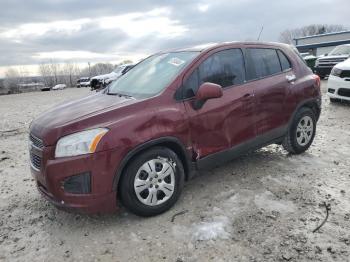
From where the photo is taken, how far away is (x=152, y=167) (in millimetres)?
3623

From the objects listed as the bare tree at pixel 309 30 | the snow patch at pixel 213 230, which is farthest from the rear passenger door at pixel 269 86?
the bare tree at pixel 309 30

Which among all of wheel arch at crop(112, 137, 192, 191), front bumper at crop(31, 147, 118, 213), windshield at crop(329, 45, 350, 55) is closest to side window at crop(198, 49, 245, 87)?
wheel arch at crop(112, 137, 192, 191)

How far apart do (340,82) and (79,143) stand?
27.1 ft

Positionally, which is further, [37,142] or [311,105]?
[311,105]

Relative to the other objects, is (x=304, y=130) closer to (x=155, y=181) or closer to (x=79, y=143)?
(x=155, y=181)

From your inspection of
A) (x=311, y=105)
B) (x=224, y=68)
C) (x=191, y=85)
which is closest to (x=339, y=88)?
(x=311, y=105)

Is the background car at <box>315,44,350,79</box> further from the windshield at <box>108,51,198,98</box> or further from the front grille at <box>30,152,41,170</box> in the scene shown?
the front grille at <box>30,152,41,170</box>

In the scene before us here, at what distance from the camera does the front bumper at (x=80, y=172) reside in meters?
3.29

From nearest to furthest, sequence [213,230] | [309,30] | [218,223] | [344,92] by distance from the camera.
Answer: [213,230], [218,223], [344,92], [309,30]

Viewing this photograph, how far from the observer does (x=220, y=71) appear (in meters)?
4.38

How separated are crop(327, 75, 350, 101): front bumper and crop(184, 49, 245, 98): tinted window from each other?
5945 mm

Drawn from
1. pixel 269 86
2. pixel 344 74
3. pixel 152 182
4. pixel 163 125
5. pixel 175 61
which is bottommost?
pixel 152 182

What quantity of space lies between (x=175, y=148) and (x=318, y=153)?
2825mm

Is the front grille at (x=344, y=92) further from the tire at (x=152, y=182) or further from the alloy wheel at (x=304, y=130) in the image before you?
the tire at (x=152, y=182)
